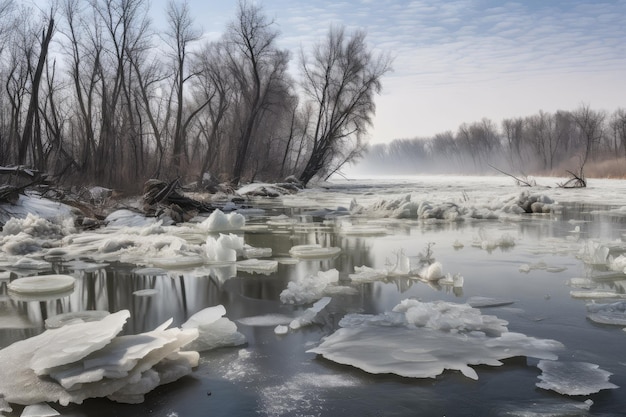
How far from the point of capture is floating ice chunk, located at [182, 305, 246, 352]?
283 centimetres

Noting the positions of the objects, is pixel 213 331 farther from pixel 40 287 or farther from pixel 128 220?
pixel 128 220

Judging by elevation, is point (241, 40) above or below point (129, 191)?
above

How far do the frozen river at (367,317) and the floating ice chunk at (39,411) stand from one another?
5 cm

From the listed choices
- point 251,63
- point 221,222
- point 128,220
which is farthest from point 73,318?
point 251,63

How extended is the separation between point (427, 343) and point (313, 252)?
10.8 feet

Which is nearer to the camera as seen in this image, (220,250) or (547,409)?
(547,409)

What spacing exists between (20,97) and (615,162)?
39.5 meters

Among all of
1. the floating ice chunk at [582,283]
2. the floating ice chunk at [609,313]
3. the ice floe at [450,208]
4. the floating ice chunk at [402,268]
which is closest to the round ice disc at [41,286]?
the floating ice chunk at [402,268]

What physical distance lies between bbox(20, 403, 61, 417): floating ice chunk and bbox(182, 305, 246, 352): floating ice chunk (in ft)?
2.71

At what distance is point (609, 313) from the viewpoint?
340 centimetres

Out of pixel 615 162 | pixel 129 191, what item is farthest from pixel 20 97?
pixel 615 162

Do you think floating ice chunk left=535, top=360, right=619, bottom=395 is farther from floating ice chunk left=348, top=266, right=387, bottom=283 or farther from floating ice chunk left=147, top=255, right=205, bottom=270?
floating ice chunk left=147, top=255, right=205, bottom=270

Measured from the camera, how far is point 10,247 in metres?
6.34

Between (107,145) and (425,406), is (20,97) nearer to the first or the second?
(107,145)
